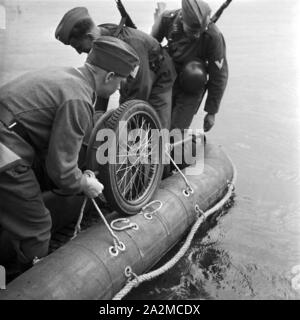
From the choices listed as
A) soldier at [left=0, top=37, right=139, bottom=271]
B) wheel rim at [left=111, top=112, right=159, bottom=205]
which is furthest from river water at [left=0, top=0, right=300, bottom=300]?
soldier at [left=0, top=37, right=139, bottom=271]

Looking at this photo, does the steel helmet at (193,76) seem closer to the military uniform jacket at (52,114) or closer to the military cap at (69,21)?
the military cap at (69,21)

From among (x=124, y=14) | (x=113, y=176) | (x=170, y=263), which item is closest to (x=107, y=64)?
(x=113, y=176)

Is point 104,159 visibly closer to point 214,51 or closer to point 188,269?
point 188,269

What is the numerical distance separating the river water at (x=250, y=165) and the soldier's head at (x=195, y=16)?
215 centimetres

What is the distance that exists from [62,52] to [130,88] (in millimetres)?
10748

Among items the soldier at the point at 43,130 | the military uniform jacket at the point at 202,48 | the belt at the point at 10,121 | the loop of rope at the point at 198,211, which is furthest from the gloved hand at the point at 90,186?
the military uniform jacket at the point at 202,48

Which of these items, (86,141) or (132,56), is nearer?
(132,56)

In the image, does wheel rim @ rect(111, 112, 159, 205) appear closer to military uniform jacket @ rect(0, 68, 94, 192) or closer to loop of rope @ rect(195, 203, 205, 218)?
loop of rope @ rect(195, 203, 205, 218)

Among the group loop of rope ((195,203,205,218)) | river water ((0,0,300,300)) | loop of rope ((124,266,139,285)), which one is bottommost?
river water ((0,0,300,300))

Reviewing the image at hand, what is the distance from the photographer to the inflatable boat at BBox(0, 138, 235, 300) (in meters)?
2.92

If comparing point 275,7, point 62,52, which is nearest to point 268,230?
point 62,52

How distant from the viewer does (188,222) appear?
4.34 m

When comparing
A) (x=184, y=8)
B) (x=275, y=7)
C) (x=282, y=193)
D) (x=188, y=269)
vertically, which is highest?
(x=184, y=8)

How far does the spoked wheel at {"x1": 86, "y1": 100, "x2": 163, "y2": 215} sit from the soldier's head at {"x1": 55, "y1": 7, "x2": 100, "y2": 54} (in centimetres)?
68
